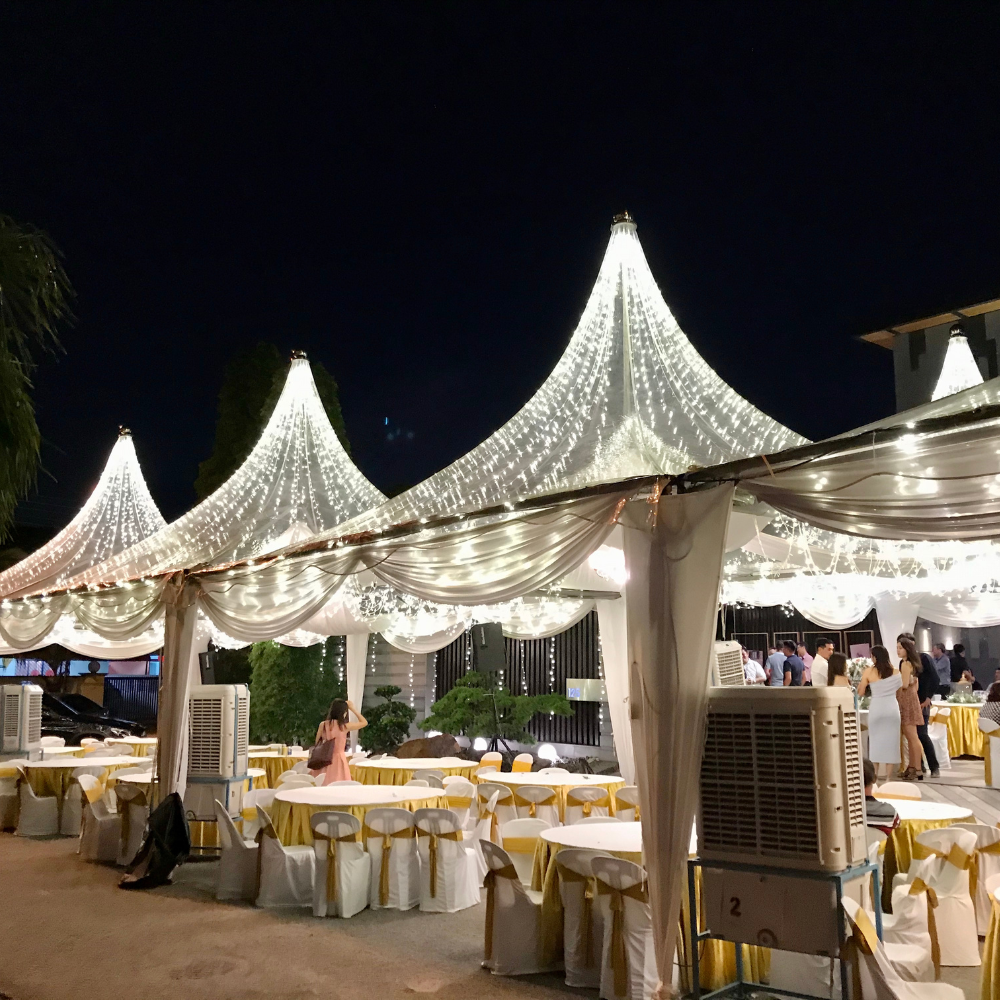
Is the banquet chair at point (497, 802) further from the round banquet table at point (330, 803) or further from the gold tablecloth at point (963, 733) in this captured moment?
the gold tablecloth at point (963, 733)

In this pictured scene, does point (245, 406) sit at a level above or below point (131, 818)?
above

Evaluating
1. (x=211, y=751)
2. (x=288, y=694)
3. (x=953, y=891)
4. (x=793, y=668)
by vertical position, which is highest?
(x=793, y=668)

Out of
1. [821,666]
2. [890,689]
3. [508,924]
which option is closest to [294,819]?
[508,924]

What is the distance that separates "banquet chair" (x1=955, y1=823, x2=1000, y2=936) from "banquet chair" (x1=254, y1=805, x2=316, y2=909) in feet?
14.4

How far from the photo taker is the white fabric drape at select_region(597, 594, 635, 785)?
8.74 m

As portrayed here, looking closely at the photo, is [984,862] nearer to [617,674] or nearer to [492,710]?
[617,674]

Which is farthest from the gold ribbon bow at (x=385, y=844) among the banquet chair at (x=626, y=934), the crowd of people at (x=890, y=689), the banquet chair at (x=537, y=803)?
the crowd of people at (x=890, y=689)

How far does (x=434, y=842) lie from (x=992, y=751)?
26.0ft

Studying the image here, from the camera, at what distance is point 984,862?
5.84m

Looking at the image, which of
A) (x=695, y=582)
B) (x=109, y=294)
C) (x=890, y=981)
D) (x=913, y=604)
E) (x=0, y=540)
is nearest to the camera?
(x=890, y=981)

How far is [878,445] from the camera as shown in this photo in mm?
4176

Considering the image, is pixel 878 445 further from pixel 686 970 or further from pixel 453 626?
pixel 453 626

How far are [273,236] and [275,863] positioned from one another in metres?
24.0

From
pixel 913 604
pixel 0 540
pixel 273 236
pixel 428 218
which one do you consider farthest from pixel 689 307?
pixel 0 540
